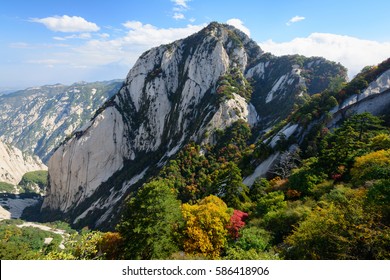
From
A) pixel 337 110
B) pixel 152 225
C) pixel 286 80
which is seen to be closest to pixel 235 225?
pixel 152 225

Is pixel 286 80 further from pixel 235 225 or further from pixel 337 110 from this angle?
pixel 235 225

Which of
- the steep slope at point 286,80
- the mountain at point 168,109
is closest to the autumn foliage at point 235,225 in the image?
the mountain at point 168,109

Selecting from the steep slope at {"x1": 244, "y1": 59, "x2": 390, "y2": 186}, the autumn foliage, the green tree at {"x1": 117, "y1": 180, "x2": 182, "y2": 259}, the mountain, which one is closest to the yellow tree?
the autumn foliage

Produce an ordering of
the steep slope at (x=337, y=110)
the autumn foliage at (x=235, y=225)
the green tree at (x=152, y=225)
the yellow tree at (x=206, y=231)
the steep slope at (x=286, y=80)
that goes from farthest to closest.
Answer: the steep slope at (x=286, y=80)
the steep slope at (x=337, y=110)
the autumn foliage at (x=235, y=225)
the green tree at (x=152, y=225)
the yellow tree at (x=206, y=231)

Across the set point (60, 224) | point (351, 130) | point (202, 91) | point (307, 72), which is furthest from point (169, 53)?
point (351, 130)

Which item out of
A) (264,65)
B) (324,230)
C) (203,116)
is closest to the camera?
(324,230)

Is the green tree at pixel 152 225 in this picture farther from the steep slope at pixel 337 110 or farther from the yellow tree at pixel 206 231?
the steep slope at pixel 337 110

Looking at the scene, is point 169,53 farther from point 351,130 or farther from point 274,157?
point 351,130
